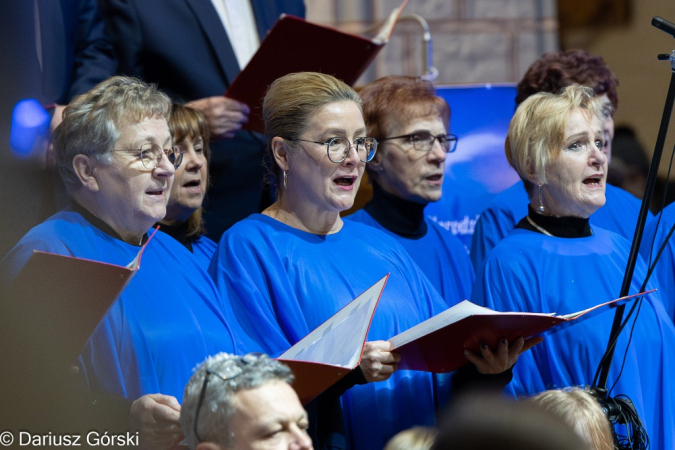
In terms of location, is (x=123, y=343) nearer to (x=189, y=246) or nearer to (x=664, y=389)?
(x=189, y=246)

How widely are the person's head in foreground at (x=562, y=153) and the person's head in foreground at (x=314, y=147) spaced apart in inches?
24.3

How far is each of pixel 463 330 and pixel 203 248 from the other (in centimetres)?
132

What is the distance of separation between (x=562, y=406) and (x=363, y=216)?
1.74m

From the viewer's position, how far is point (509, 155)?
372cm

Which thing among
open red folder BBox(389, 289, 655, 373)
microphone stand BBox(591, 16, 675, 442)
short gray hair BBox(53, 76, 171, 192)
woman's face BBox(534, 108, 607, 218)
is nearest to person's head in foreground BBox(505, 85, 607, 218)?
woman's face BBox(534, 108, 607, 218)

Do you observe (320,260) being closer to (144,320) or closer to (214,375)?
(144,320)

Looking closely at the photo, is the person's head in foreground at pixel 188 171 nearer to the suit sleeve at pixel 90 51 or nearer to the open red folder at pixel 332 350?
the suit sleeve at pixel 90 51

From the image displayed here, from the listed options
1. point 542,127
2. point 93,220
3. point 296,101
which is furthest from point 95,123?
point 542,127

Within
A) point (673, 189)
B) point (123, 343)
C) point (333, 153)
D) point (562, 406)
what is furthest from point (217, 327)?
point (673, 189)

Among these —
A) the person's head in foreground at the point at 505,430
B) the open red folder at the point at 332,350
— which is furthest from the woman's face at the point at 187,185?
the person's head in foreground at the point at 505,430

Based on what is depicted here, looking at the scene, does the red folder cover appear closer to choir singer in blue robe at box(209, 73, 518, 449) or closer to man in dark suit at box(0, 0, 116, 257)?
man in dark suit at box(0, 0, 116, 257)

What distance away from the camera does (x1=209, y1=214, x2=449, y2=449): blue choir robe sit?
305cm

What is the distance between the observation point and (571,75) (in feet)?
14.2

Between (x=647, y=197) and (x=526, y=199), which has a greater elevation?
(x=647, y=197)
